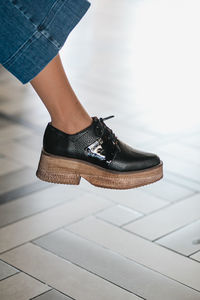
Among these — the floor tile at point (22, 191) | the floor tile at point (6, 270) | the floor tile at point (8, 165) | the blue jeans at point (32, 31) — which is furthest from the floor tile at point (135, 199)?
the blue jeans at point (32, 31)

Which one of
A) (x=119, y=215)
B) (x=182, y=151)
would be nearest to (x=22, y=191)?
(x=119, y=215)

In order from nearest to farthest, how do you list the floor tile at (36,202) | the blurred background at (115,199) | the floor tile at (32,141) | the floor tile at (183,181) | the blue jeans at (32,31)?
1. the blue jeans at (32,31)
2. the blurred background at (115,199)
3. the floor tile at (36,202)
4. the floor tile at (183,181)
5. the floor tile at (32,141)

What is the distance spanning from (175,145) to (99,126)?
945 millimetres

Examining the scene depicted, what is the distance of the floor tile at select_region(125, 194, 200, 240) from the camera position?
1946 millimetres

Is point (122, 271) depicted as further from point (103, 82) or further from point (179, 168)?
point (103, 82)

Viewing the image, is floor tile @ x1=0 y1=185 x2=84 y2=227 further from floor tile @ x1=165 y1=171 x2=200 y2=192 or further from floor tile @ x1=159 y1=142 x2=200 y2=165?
floor tile @ x1=159 y1=142 x2=200 y2=165

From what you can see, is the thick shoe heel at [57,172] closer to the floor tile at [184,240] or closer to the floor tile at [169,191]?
the floor tile at [184,240]

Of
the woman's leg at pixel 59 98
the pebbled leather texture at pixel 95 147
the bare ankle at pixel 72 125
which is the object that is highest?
the woman's leg at pixel 59 98

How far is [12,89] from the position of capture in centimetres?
331

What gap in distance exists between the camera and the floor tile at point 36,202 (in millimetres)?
2008

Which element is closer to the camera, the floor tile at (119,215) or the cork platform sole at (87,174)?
the cork platform sole at (87,174)

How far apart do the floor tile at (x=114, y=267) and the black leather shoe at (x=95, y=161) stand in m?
0.19

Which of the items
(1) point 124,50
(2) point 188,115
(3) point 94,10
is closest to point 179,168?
(2) point 188,115

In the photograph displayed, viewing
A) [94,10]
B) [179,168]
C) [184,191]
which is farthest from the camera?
[94,10]
